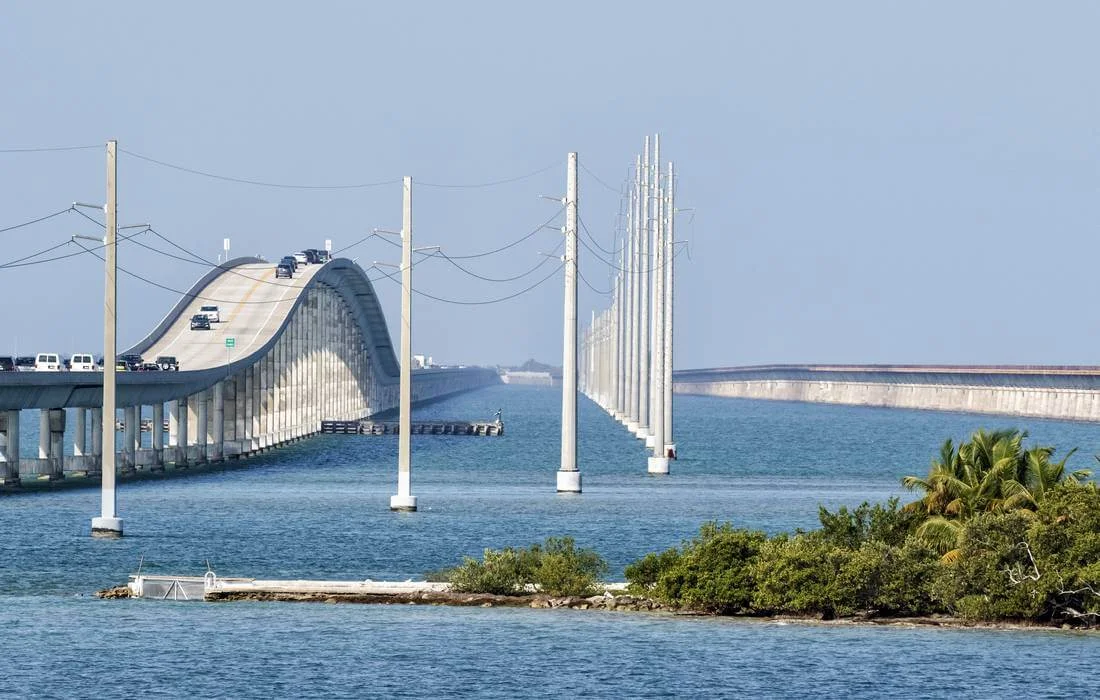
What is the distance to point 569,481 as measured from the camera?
3890 inches

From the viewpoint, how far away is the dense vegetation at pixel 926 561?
2068 inches

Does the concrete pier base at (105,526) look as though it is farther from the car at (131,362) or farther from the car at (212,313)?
the car at (212,313)

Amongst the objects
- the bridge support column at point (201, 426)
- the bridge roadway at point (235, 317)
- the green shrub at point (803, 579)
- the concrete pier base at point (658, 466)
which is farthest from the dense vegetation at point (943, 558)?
the bridge roadway at point (235, 317)

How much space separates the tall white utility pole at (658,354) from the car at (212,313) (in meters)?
47.3

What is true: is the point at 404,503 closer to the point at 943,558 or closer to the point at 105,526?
the point at 105,526

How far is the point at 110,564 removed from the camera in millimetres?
67688

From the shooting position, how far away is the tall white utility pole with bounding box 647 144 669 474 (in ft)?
414

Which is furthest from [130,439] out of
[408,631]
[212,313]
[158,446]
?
[408,631]

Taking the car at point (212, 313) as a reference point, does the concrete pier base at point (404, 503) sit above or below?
below

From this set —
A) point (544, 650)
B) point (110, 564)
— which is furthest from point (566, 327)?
point (544, 650)

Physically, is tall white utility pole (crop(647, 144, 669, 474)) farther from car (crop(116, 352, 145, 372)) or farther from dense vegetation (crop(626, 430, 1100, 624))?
dense vegetation (crop(626, 430, 1100, 624))

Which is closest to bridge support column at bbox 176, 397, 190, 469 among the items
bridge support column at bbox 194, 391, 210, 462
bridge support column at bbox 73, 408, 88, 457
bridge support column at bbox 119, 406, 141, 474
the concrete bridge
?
the concrete bridge

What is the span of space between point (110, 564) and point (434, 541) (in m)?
13.8

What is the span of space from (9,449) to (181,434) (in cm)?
3259
